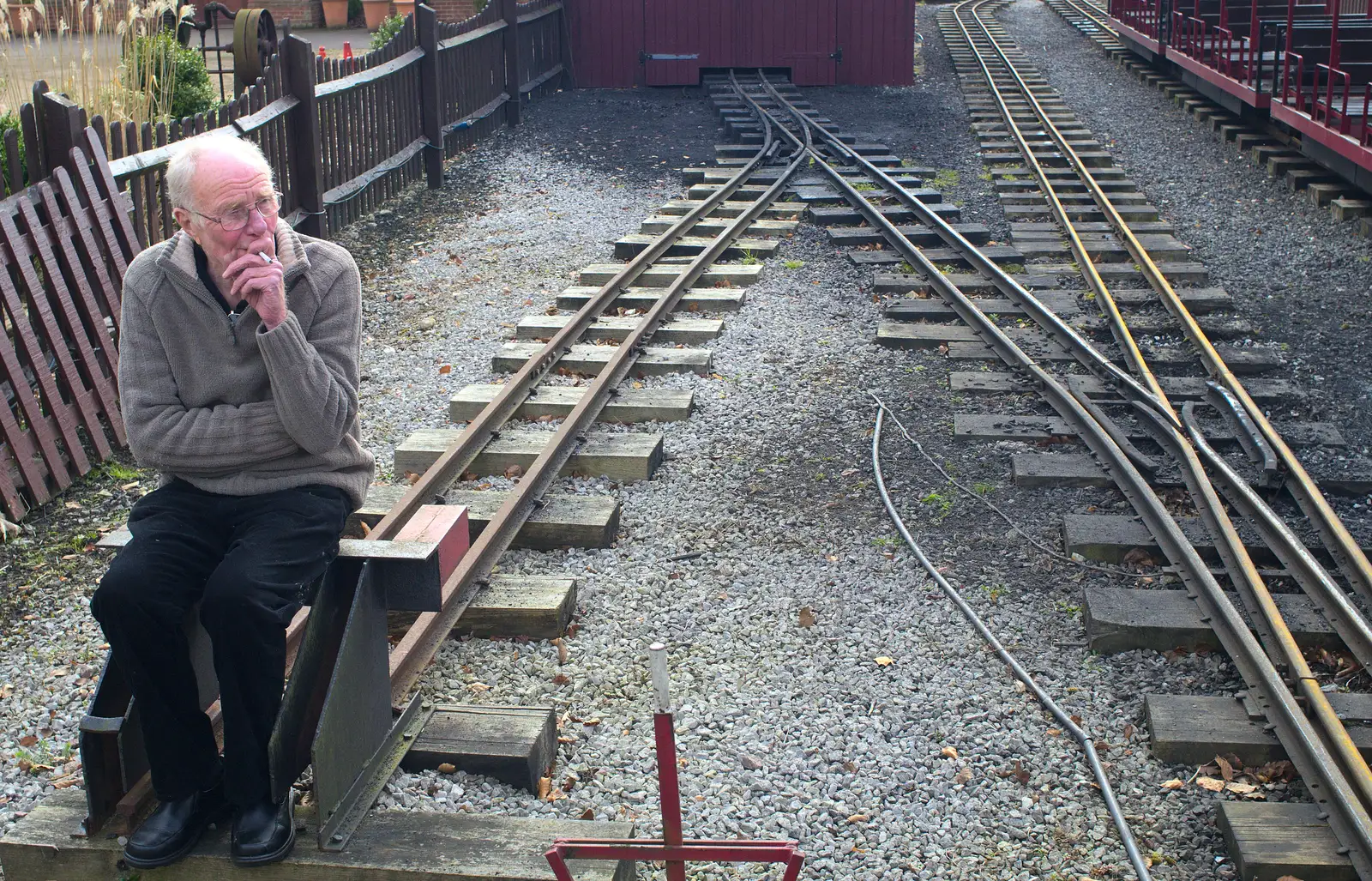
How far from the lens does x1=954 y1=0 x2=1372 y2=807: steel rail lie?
12.0 feet

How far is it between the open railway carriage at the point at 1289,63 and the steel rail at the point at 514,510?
574cm

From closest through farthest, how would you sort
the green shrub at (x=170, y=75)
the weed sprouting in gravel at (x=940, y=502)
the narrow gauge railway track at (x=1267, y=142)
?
the weed sprouting in gravel at (x=940, y=502) < the green shrub at (x=170, y=75) < the narrow gauge railway track at (x=1267, y=142)

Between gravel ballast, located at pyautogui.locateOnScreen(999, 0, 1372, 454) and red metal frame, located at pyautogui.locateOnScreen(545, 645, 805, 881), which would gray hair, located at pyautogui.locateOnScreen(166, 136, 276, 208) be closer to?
red metal frame, located at pyautogui.locateOnScreen(545, 645, 805, 881)

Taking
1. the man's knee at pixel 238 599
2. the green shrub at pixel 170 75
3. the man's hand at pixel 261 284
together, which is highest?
the green shrub at pixel 170 75

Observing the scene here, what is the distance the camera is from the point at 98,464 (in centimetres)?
602

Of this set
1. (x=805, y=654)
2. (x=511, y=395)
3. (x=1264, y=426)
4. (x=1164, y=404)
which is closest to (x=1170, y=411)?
(x=1164, y=404)

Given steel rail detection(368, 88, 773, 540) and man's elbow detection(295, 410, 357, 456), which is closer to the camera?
man's elbow detection(295, 410, 357, 456)

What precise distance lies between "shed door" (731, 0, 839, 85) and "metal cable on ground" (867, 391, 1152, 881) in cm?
1467

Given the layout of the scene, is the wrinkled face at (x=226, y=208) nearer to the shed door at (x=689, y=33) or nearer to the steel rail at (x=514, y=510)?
the steel rail at (x=514, y=510)

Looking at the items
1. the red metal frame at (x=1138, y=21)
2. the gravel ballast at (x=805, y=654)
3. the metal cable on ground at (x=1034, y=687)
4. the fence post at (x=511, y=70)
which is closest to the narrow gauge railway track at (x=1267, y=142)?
the red metal frame at (x=1138, y=21)

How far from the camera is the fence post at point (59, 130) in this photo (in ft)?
19.7

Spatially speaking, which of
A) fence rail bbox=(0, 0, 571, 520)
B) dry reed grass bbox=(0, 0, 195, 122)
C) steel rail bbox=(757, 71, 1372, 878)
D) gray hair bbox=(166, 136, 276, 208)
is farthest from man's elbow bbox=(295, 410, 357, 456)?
dry reed grass bbox=(0, 0, 195, 122)

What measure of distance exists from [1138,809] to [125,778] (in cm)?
264

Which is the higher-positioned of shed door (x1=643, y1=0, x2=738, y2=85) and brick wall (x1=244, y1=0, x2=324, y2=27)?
brick wall (x1=244, y1=0, x2=324, y2=27)
